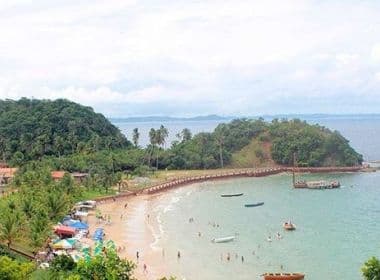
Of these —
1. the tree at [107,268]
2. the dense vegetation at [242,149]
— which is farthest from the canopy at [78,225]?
the dense vegetation at [242,149]

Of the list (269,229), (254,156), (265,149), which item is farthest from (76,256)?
(265,149)

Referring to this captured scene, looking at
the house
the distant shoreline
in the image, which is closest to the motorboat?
the distant shoreline

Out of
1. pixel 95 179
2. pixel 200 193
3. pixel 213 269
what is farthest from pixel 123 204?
pixel 213 269

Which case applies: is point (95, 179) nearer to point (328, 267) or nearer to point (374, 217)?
point (374, 217)

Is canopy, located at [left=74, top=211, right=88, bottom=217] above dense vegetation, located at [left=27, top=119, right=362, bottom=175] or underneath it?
underneath

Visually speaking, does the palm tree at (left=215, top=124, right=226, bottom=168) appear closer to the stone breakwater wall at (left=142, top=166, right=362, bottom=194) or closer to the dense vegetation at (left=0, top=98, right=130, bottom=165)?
the stone breakwater wall at (left=142, top=166, right=362, bottom=194)

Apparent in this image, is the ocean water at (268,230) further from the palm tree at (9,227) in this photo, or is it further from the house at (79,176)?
the palm tree at (9,227)

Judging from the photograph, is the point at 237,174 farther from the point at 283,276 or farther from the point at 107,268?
the point at 107,268
